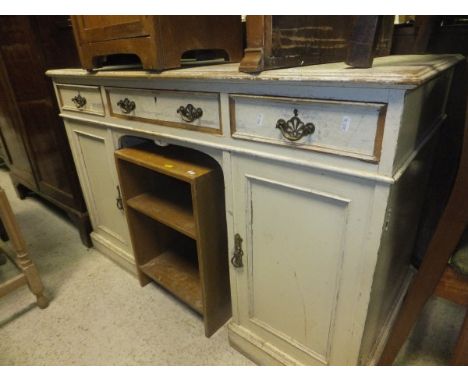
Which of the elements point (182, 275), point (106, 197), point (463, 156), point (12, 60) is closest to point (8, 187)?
point (12, 60)

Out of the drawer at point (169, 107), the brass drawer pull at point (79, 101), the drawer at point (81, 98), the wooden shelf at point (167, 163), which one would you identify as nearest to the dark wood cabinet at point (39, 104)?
the drawer at point (81, 98)

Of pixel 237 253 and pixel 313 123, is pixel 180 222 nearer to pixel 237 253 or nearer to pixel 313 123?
pixel 237 253

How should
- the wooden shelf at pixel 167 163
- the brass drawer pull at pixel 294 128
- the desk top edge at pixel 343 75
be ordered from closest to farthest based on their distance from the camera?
the desk top edge at pixel 343 75 → the brass drawer pull at pixel 294 128 → the wooden shelf at pixel 167 163

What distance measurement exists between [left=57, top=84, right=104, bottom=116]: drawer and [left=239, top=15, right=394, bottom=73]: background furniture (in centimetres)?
73

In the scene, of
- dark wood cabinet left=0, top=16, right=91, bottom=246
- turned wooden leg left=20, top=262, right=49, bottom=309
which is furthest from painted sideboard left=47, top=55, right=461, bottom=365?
turned wooden leg left=20, top=262, right=49, bottom=309

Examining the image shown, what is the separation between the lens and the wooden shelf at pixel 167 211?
1.04m

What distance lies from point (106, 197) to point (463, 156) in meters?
1.31

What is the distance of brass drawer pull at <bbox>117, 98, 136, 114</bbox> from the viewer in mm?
1028

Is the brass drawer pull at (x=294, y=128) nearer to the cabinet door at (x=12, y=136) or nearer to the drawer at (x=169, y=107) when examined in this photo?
the drawer at (x=169, y=107)

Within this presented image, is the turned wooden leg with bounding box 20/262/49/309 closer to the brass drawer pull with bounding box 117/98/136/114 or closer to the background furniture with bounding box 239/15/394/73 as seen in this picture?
the brass drawer pull with bounding box 117/98/136/114

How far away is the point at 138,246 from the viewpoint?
1289 millimetres

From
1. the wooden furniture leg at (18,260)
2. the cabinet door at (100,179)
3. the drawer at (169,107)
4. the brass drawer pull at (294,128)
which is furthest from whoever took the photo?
the cabinet door at (100,179)

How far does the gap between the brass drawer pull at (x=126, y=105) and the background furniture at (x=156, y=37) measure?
0.50ft

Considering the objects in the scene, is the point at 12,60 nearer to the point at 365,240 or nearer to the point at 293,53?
the point at 293,53
